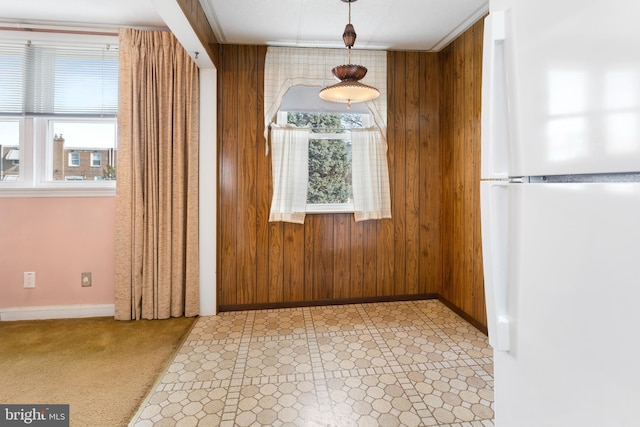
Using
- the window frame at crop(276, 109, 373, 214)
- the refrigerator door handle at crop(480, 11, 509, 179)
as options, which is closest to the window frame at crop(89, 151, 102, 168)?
the window frame at crop(276, 109, 373, 214)

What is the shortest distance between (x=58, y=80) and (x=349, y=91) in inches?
103

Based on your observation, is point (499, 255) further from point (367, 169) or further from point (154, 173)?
point (154, 173)

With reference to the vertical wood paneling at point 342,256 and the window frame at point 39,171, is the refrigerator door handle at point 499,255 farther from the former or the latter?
the window frame at point 39,171

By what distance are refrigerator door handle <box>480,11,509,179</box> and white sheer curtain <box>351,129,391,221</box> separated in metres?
2.28

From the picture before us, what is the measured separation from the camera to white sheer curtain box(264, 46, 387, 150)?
302 cm

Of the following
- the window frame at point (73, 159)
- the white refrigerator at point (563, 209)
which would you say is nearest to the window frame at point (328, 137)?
the window frame at point (73, 159)

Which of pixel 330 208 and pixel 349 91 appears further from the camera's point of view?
pixel 330 208

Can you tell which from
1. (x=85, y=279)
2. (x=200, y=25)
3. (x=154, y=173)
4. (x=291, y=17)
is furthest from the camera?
(x=85, y=279)

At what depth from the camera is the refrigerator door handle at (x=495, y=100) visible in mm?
838

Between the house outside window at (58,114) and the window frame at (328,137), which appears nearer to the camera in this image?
the house outside window at (58,114)

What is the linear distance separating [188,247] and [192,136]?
0.98m

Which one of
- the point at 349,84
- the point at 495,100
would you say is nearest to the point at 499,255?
the point at 495,100

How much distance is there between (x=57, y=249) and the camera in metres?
2.85

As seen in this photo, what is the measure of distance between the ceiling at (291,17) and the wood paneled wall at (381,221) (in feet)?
0.82
